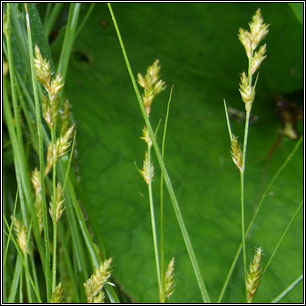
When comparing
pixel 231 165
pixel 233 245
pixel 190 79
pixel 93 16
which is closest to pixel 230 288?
pixel 233 245

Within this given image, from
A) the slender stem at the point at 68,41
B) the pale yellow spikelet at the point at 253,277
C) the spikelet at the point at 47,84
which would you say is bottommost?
the pale yellow spikelet at the point at 253,277

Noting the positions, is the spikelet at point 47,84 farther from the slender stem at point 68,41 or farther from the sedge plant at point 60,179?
the slender stem at point 68,41

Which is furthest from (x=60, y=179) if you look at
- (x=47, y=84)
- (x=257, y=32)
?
(x=257, y=32)

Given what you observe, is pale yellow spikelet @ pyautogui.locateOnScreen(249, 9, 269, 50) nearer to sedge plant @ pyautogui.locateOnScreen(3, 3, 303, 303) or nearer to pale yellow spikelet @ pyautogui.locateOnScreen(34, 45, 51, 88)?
sedge plant @ pyautogui.locateOnScreen(3, 3, 303, 303)

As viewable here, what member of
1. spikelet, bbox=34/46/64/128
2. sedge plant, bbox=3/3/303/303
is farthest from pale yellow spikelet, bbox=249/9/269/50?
spikelet, bbox=34/46/64/128

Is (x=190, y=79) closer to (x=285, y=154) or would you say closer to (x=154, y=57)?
(x=154, y=57)

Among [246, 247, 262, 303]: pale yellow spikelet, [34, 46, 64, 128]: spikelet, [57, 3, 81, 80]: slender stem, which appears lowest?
[246, 247, 262, 303]: pale yellow spikelet

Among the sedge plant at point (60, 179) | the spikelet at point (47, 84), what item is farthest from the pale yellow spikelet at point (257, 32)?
the spikelet at point (47, 84)

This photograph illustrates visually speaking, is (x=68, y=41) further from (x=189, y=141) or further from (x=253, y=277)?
(x=253, y=277)
